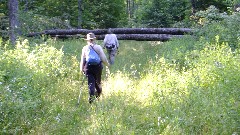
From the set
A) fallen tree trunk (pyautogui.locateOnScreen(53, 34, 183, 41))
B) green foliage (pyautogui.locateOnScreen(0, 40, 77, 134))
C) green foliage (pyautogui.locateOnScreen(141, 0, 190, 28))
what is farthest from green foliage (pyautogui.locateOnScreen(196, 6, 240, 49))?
green foliage (pyautogui.locateOnScreen(141, 0, 190, 28))

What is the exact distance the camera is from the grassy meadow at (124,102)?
211 inches

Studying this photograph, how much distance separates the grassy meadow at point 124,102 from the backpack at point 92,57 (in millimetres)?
954

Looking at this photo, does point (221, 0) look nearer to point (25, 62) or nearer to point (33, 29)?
point (33, 29)

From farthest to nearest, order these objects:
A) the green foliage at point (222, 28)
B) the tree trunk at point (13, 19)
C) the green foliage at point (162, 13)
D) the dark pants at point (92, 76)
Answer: the green foliage at point (162, 13) → the tree trunk at point (13, 19) → the green foliage at point (222, 28) → the dark pants at point (92, 76)

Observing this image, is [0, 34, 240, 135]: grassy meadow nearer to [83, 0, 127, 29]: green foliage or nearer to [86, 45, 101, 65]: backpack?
[86, 45, 101, 65]: backpack

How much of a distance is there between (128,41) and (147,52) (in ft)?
11.9

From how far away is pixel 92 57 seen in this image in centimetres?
765

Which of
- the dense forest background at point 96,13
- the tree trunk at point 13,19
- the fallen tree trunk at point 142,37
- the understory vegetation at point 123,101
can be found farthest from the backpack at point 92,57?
the fallen tree trunk at point 142,37

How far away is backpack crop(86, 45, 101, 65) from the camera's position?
7648 mm

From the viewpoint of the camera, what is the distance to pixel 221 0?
18594 millimetres

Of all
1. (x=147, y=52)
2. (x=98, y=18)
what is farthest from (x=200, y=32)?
(x=98, y=18)

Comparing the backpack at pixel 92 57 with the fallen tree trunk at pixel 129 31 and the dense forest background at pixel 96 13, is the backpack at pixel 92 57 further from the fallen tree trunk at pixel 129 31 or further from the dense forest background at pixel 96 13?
the fallen tree trunk at pixel 129 31

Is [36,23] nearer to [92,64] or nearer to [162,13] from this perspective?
[162,13]

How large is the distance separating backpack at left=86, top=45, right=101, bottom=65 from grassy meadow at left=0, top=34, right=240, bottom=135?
95 cm
